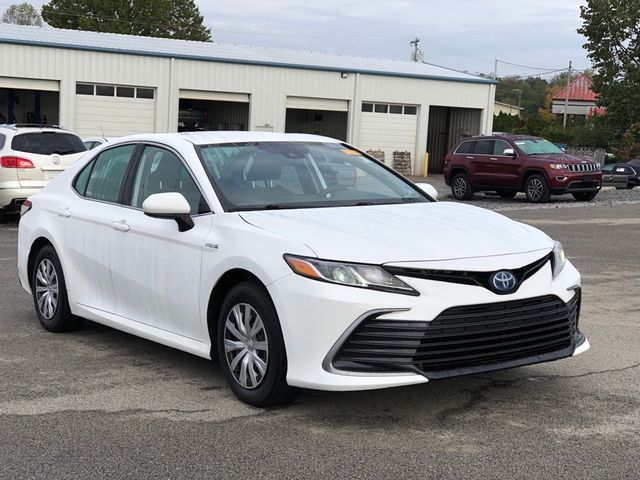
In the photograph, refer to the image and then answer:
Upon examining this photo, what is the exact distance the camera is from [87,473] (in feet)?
14.4

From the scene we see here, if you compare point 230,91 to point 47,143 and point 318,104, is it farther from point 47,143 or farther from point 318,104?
point 47,143

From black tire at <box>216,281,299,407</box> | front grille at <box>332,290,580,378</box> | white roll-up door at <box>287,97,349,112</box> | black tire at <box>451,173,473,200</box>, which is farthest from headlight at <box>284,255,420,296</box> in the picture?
white roll-up door at <box>287,97,349,112</box>

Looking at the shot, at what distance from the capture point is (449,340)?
4.96m

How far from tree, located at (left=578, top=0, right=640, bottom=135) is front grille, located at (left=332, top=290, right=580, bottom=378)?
166 ft

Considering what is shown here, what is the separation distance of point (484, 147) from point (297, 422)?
2103 cm

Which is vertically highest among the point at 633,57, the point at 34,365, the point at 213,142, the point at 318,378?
the point at 633,57

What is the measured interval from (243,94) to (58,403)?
98.2 ft

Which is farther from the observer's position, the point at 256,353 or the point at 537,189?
the point at 537,189

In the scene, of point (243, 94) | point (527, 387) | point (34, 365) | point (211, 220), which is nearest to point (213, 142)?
point (211, 220)

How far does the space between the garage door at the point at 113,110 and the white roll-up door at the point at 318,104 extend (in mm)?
5521

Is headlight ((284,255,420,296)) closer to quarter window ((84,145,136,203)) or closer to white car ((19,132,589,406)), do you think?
white car ((19,132,589,406))

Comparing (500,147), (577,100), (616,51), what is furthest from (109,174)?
(577,100)

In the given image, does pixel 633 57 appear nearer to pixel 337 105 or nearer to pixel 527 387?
pixel 337 105

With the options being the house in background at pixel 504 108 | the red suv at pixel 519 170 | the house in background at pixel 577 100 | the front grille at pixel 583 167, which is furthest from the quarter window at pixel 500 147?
the house in background at pixel 504 108
